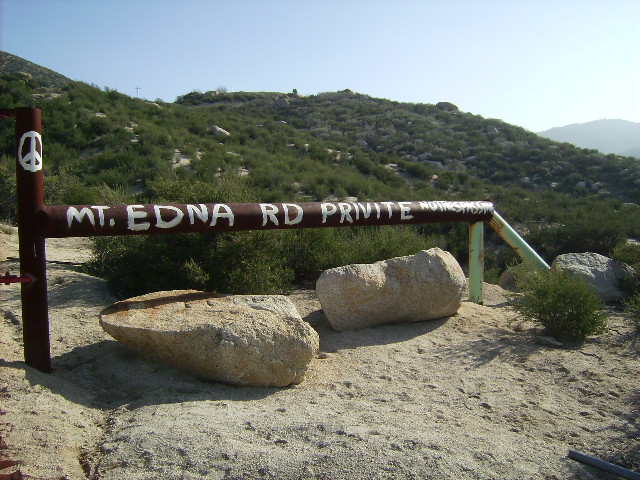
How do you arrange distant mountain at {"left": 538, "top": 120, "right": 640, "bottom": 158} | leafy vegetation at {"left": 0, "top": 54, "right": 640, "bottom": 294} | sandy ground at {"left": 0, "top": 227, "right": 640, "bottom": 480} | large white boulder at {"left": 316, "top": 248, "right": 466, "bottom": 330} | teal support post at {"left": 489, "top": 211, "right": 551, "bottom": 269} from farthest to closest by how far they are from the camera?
distant mountain at {"left": 538, "top": 120, "right": 640, "bottom": 158} < teal support post at {"left": 489, "top": 211, "right": 551, "bottom": 269} < leafy vegetation at {"left": 0, "top": 54, "right": 640, "bottom": 294} < large white boulder at {"left": 316, "top": 248, "right": 466, "bottom": 330} < sandy ground at {"left": 0, "top": 227, "right": 640, "bottom": 480}

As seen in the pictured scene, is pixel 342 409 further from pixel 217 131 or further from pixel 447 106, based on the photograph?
pixel 447 106

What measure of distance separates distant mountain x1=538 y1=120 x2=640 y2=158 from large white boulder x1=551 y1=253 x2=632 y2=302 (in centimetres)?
14053

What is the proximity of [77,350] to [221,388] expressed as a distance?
4.47 feet

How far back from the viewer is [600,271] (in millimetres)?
7863

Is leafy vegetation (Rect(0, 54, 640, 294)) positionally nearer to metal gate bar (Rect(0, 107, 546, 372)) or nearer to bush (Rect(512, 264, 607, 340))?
metal gate bar (Rect(0, 107, 546, 372))

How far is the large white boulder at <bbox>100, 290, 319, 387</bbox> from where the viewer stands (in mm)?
3996

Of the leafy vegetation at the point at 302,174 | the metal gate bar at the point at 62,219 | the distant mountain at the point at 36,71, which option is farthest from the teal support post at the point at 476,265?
the distant mountain at the point at 36,71

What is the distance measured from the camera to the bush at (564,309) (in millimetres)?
5609

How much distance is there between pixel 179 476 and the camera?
2.67 m

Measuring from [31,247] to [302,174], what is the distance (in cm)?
1747

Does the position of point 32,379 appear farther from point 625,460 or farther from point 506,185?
point 506,185

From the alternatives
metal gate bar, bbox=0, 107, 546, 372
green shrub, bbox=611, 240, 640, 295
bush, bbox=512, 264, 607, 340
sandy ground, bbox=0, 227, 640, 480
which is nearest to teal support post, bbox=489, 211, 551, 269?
green shrub, bbox=611, 240, 640, 295

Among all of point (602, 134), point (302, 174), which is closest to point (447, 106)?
point (302, 174)

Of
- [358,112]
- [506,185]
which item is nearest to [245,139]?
[506,185]
